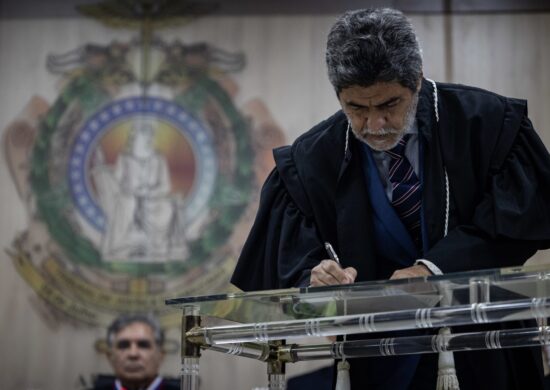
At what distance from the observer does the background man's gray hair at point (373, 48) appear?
8.06ft

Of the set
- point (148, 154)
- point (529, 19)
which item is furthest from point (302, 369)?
point (529, 19)

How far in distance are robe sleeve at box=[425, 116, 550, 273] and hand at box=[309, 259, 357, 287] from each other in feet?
0.73

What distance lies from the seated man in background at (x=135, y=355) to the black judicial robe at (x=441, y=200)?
3432mm

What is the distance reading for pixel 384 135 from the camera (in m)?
2.56

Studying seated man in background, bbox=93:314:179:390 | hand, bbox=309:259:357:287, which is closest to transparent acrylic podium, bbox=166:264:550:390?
hand, bbox=309:259:357:287

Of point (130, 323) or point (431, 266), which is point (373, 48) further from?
point (130, 323)

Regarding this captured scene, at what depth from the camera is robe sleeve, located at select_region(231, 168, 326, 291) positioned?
2.63m

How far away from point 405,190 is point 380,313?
610 millimetres

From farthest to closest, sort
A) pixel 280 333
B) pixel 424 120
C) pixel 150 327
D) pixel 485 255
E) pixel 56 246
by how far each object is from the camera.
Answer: pixel 56 246 → pixel 150 327 → pixel 424 120 → pixel 485 255 → pixel 280 333

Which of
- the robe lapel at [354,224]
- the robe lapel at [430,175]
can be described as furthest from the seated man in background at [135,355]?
the robe lapel at [430,175]

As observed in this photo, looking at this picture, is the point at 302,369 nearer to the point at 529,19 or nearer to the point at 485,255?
the point at 529,19

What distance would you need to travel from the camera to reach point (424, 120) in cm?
268

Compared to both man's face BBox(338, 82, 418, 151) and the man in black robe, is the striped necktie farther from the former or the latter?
man's face BBox(338, 82, 418, 151)

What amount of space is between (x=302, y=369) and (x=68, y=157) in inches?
83.1
